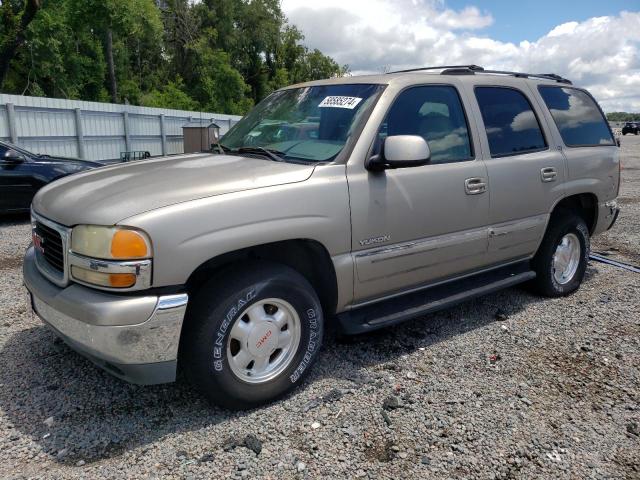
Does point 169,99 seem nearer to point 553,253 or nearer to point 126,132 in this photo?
point 126,132

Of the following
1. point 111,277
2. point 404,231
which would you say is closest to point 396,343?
point 404,231

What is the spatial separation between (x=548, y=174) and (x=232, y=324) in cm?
293

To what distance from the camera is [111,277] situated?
8.12 feet

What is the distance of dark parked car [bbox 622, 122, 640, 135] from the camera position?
60.5 metres

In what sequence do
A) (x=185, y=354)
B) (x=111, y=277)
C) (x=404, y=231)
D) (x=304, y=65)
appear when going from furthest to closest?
(x=304, y=65), (x=404, y=231), (x=185, y=354), (x=111, y=277)

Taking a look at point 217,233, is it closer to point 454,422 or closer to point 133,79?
point 454,422

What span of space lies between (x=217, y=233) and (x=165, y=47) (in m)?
44.7

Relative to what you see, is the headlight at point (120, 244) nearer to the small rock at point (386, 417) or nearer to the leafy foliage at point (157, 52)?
the small rock at point (386, 417)

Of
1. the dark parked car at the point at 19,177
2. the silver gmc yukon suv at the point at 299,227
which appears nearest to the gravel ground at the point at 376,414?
the silver gmc yukon suv at the point at 299,227

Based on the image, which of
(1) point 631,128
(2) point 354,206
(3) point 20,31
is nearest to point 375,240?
(2) point 354,206

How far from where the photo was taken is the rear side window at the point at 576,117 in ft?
15.2

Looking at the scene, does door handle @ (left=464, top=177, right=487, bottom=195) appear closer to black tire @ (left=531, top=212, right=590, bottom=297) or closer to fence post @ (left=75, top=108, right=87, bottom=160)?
black tire @ (left=531, top=212, right=590, bottom=297)

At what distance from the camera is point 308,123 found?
3.53 m

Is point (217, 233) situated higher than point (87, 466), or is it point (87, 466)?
point (217, 233)
